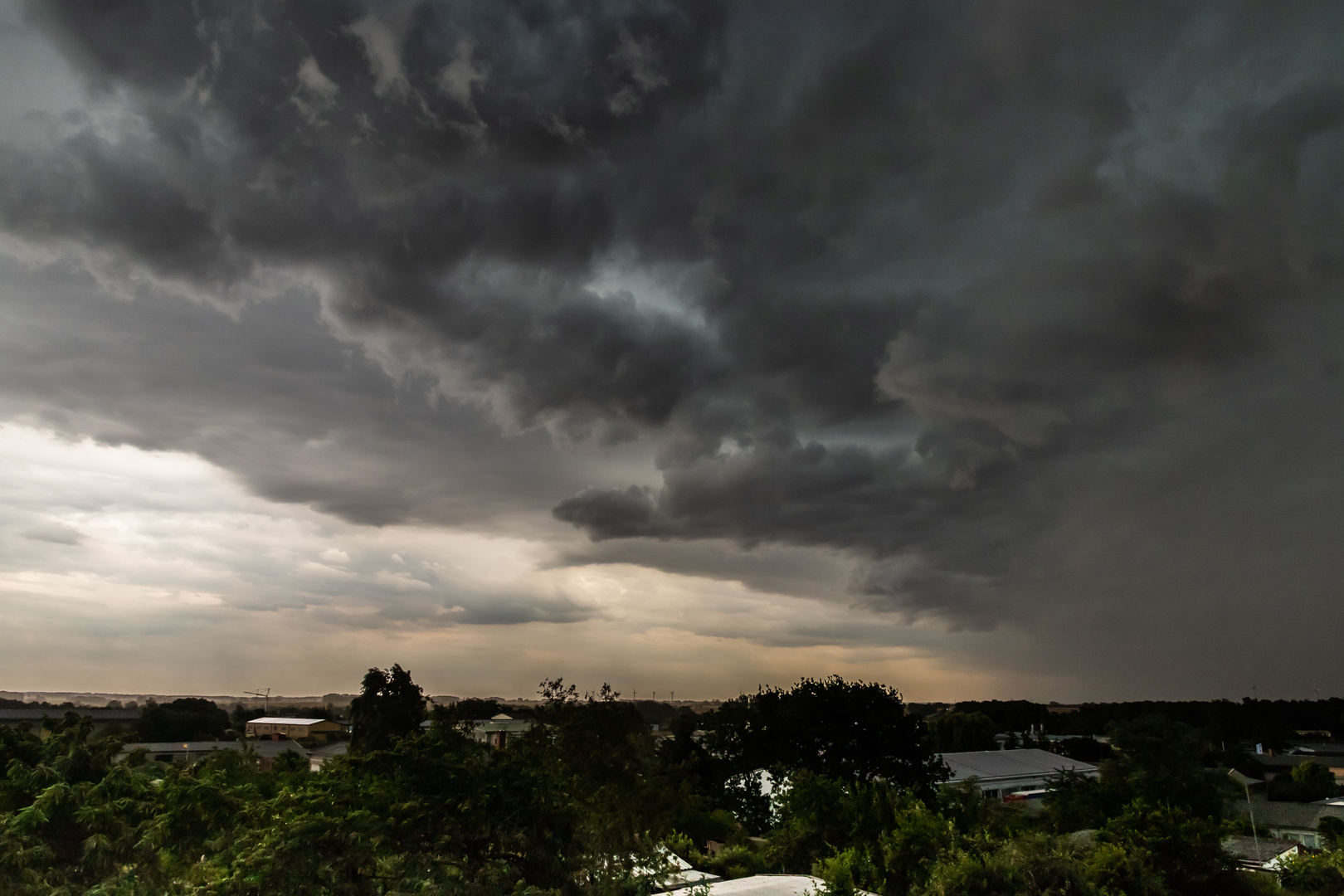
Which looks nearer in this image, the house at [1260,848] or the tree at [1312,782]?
the house at [1260,848]

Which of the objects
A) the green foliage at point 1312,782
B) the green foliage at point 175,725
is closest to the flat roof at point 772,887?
the green foliage at point 1312,782

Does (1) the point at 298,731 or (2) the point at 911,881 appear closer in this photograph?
(2) the point at 911,881

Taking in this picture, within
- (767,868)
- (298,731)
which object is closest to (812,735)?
(767,868)

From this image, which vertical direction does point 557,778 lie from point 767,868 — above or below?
above

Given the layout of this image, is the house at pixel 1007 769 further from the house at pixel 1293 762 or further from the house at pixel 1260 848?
the house at pixel 1293 762

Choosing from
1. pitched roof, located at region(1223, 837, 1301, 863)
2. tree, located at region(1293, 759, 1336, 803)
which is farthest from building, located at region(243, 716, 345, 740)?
tree, located at region(1293, 759, 1336, 803)

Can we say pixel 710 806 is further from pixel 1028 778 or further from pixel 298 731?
pixel 298 731

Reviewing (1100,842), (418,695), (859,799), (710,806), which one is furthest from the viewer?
(418,695)
